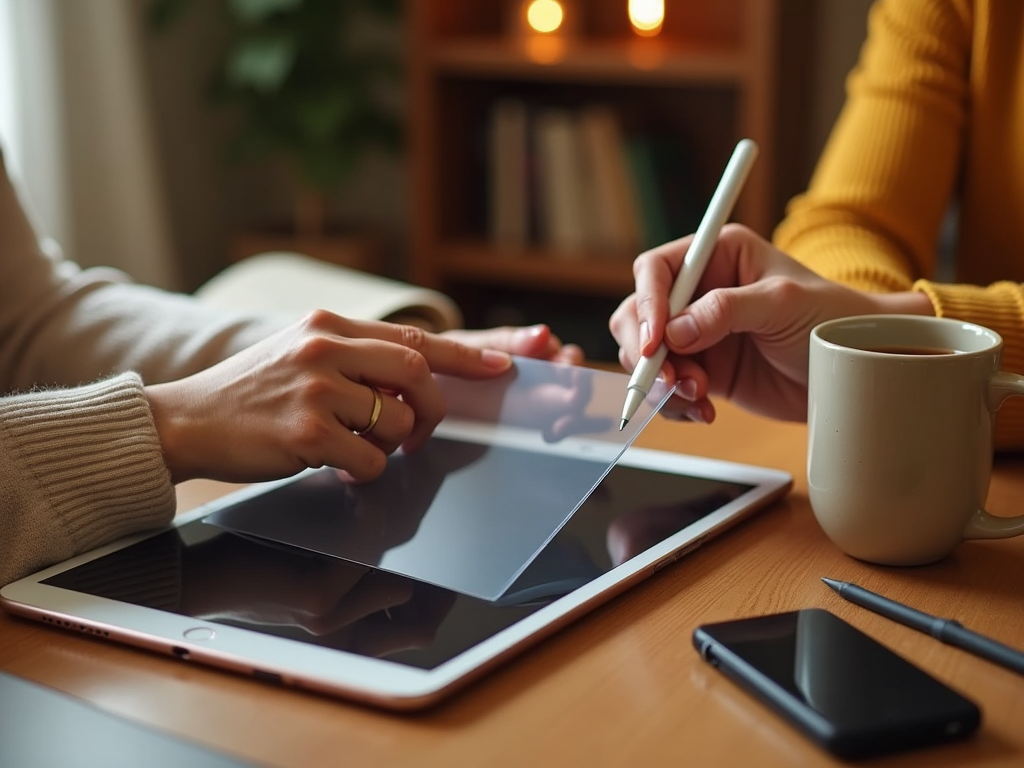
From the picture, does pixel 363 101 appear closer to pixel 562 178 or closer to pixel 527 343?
pixel 562 178

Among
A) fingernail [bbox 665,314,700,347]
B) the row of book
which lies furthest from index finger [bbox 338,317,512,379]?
the row of book

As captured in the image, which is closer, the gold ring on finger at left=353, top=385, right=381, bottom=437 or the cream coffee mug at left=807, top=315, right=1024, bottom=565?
the cream coffee mug at left=807, top=315, right=1024, bottom=565

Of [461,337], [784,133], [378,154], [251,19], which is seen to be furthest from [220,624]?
[378,154]

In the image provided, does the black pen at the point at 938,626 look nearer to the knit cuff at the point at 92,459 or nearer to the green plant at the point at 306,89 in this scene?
the knit cuff at the point at 92,459

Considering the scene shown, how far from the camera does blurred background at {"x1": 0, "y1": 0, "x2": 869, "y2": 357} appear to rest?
2191 mm

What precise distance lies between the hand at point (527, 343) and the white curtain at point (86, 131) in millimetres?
1606

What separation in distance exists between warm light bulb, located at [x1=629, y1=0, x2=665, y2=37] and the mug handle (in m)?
1.87

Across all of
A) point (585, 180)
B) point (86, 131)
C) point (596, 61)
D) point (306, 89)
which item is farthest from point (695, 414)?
point (86, 131)

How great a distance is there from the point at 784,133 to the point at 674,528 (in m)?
1.60

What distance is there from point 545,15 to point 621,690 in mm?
2072

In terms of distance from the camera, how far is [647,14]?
2348mm

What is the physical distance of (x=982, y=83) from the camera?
1.12 meters

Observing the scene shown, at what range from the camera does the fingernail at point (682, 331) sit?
75 centimetres

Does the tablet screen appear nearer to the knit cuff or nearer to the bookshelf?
the knit cuff
